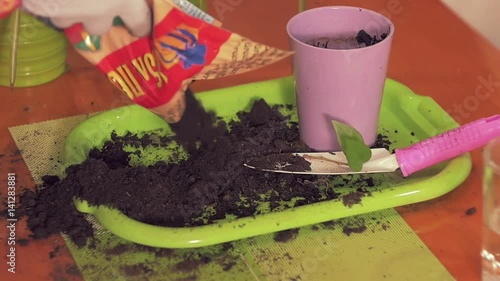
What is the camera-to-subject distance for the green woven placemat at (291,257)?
57 cm

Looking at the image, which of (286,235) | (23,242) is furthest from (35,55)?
(286,235)

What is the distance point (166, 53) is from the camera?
0.57 metres

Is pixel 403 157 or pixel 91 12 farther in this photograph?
pixel 403 157

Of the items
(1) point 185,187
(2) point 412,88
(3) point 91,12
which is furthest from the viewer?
(2) point 412,88

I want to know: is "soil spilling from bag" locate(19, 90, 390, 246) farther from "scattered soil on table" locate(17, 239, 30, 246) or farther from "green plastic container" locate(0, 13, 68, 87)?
"green plastic container" locate(0, 13, 68, 87)

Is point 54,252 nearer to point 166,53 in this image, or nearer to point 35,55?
point 166,53

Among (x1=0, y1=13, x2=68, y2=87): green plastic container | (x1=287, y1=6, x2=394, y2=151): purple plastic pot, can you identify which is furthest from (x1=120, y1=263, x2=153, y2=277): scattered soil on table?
(x1=0, y1=13, x2=68, y2=87): green plastic container

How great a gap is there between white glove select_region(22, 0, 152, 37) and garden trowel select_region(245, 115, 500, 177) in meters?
0.18

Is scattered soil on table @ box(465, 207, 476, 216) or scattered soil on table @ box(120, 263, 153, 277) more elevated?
scattered soil on table @ box(465, 207, 476, 216)

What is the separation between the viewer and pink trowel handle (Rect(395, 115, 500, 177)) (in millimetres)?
621

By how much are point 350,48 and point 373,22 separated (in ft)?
0.10

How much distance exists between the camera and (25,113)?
791 mm

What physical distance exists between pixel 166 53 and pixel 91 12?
6 centimetres

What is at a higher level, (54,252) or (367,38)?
(367,38)
